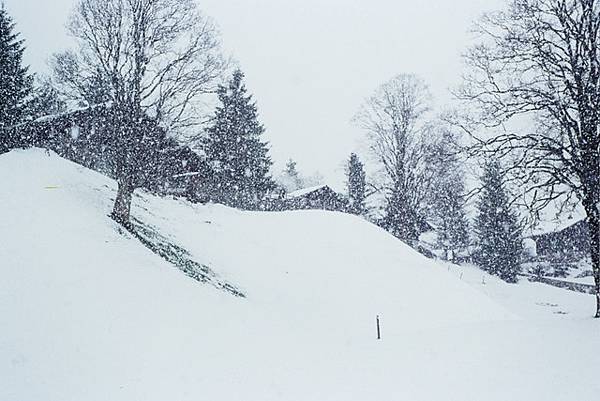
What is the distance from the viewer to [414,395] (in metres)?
6.15

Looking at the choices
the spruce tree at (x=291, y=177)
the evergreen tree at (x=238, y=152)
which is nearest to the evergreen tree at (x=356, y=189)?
the evergreen tree at (x=238, y=152)

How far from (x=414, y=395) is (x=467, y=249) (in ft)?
139

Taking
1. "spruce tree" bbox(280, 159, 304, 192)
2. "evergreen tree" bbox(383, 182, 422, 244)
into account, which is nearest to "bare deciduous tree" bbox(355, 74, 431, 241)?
"evergreen tree" bbox(383, 182, 422, 244)

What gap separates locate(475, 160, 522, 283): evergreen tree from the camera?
32.6 metres

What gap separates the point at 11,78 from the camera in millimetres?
21734

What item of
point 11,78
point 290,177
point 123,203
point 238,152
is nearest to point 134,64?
point 123,203

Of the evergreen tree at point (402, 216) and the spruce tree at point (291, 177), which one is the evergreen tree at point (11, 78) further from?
the spruce tree at point (291, 177)

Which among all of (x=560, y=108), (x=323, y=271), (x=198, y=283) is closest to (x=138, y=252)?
(x=198, y=283)

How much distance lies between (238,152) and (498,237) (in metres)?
23.1

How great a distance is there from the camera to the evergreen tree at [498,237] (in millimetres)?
32562

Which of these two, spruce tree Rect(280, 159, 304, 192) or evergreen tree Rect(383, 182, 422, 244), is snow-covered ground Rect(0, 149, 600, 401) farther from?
spruce tree Rect(280, 159, 304, 192)

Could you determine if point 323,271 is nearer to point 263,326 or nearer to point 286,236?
point 286,236

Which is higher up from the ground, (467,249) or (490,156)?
(490,156)

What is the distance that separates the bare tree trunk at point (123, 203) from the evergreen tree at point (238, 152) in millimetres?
17715
